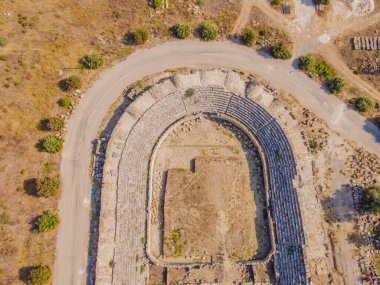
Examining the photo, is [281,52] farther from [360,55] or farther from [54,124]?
[54,124]

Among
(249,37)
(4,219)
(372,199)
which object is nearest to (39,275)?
(4,219)

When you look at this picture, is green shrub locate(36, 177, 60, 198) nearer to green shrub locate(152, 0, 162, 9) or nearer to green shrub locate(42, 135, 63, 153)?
green shrub locate(42, 135, 63, 153)

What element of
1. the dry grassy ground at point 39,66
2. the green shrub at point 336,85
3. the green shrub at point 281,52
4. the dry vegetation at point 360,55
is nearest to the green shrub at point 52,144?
the dry grassy ground at point 39,66

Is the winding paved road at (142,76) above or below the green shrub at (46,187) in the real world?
above

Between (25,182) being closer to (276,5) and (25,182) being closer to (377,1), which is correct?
(276,5)

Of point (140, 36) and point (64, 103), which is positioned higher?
point (140, 36)

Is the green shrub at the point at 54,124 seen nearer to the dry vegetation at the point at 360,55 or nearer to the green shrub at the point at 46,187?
the green shrub at the point at 46,187

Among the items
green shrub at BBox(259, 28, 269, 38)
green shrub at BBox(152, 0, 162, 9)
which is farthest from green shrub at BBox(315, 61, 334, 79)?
green shrub at BBox(152, 0, 162, 9)
